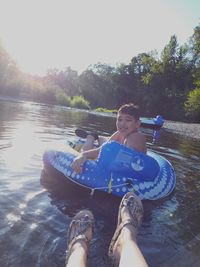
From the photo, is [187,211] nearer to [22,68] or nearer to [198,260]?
[198,260]

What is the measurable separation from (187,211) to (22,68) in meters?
38.7

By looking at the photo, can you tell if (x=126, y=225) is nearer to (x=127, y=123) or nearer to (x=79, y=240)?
(x=79, y=240)

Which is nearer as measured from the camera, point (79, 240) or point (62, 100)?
point (79, 240)

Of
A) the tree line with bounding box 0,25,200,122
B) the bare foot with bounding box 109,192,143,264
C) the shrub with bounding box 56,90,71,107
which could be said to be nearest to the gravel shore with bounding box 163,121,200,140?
the tree line with bounding box 0,25,200,122

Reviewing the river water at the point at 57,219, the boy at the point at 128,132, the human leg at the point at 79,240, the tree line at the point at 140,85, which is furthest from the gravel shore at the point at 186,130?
the human leg at the point at 79,240

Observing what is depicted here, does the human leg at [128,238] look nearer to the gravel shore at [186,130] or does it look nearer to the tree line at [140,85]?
the gravel shore at [186,130]

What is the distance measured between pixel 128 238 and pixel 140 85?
47.4m

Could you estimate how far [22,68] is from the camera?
40781 mm

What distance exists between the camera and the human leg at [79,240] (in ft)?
7.68

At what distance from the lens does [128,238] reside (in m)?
2.78

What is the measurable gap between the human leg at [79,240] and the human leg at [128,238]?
10.4 inches

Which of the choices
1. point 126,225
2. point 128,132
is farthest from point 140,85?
point 126,225

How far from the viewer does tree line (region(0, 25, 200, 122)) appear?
35219 mm

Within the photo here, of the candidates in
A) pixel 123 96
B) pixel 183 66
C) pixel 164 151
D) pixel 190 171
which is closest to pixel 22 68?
pixel 123 96
